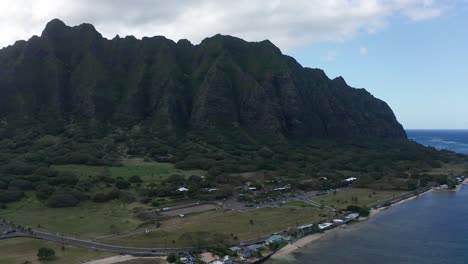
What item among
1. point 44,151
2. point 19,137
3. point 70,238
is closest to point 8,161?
point 44,151

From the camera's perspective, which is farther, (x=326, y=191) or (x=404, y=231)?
(x=326, y=191)

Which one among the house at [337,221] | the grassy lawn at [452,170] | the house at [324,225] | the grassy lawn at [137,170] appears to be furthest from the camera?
the grassy lawn at [452,170]

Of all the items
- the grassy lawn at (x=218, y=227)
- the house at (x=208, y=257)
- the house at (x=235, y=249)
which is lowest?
the house at (x=208, y=257)

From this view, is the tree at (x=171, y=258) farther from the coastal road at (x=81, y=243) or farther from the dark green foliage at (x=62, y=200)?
the dark green foliage at (x=62, y=200)

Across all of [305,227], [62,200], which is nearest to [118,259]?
[305,227]

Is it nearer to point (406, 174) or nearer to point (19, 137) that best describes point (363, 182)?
point (406, 174)

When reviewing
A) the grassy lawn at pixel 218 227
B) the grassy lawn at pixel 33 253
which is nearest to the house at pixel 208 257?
the grassy lawn at pixel 218 227

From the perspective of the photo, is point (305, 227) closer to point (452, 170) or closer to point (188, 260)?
point (188, 260)
